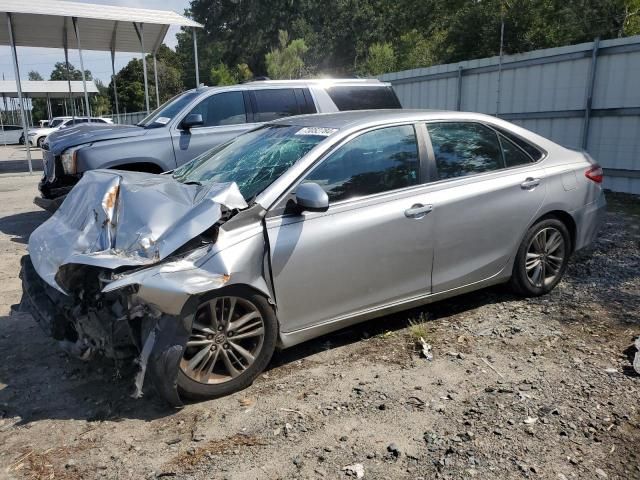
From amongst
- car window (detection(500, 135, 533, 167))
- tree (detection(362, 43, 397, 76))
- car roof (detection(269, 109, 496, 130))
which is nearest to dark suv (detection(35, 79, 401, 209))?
car roof (detection(269, 109, 496, 130))

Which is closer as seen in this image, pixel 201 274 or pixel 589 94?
pixel 201 274

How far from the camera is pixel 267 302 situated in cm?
331

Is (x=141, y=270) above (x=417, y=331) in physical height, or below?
above

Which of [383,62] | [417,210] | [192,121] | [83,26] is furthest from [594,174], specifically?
[383,62]

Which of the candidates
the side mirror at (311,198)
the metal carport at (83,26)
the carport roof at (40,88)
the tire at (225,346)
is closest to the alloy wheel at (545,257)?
the side mirror at (311,198)

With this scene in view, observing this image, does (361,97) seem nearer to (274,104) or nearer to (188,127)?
(274,104)

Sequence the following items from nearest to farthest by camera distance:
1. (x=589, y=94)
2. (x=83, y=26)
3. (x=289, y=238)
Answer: (x=289, y=238)
(x=589, y=94)
(x=83, y=26)

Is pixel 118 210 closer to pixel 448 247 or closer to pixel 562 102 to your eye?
pixel 448 247

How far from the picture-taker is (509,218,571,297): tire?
4469mm

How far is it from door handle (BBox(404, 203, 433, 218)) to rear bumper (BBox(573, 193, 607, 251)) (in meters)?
1.67

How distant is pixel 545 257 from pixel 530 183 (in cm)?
70

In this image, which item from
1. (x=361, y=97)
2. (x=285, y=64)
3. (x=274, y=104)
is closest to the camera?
(x=274, y=104)

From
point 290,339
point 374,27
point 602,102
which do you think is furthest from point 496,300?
point 374,27

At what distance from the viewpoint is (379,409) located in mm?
3111
